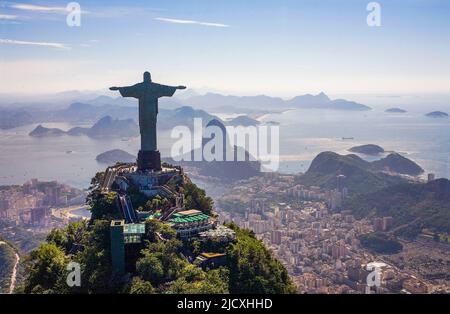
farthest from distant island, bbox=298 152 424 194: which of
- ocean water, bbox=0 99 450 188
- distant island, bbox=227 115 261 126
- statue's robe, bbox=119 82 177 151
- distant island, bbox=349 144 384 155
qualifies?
distant island, bbox=227 115 261 126

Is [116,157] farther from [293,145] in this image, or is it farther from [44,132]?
[44,132]

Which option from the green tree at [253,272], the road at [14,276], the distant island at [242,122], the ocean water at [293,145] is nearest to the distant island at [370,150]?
the ocean water at [293,145]

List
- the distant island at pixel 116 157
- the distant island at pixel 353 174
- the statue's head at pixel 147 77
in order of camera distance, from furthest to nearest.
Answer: the distant island at pixel 116 157
the distant island at pixel 353 174
the statue's head at pixel 147 77

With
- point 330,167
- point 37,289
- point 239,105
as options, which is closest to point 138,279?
point 37,289

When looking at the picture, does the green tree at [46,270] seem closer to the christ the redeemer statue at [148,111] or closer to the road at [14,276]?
the christ the redeemer statue at [148,111]

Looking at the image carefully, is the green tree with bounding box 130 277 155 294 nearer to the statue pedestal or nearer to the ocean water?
the statue pedestal

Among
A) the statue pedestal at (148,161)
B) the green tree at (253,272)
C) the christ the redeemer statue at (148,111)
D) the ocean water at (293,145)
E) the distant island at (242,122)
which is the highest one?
the christ the redeemer statue at (148,111)
